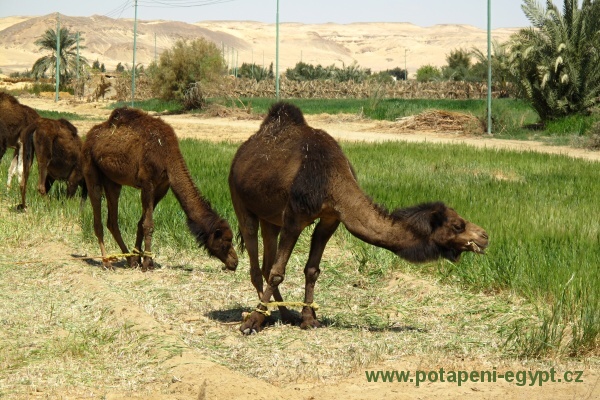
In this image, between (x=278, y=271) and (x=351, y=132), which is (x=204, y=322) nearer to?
(x=278, y=271)

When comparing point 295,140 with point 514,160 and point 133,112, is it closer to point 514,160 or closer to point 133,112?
point 133,112

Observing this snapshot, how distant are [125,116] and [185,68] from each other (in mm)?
40490

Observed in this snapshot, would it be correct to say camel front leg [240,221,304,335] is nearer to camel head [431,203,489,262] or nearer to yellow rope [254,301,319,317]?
yellow rope [254,301,319,317]

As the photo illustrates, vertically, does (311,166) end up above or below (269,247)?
above

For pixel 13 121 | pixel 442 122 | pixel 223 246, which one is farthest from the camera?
pixel 442 122

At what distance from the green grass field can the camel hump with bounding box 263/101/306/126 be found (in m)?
2.46

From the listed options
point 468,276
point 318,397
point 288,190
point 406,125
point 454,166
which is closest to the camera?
point 318,397

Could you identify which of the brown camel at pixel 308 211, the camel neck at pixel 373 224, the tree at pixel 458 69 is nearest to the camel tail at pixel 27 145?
the brown camel at pixel 308 211

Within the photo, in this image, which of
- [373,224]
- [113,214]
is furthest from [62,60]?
[373,224]

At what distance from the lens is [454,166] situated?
2083 centimetres

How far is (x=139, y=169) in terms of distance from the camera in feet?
38.2

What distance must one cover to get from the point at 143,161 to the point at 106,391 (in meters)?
5.15

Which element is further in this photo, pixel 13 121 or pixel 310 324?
pixel 13 121

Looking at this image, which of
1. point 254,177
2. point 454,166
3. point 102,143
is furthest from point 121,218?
point 454,166
